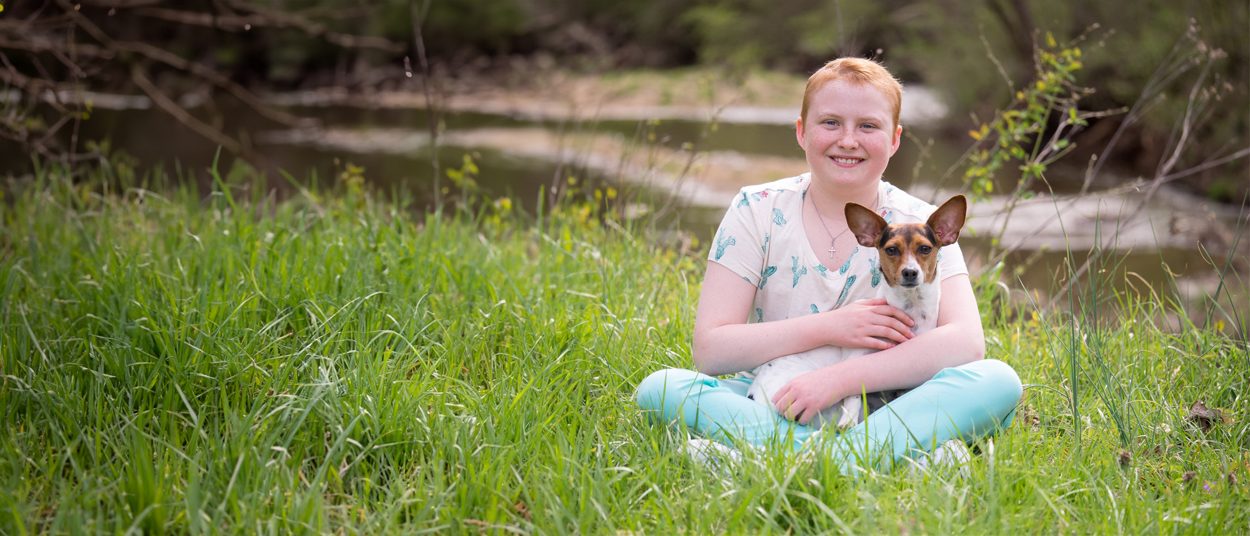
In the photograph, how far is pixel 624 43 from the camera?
2814 cm

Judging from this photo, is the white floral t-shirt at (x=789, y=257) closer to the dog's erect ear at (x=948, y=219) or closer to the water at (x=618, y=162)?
the dog's erect ear at (x=948, y=219)

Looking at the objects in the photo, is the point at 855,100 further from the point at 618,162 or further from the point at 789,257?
the point at 618,162

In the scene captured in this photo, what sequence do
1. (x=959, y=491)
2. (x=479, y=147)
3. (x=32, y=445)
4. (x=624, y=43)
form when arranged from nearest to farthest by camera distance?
1. (x=959, y=491)
2. (x=32, y=445)
3. (x=479, y=147)
4. (x=624, y=43)

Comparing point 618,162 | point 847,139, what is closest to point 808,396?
point 847,139

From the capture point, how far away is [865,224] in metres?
2.42

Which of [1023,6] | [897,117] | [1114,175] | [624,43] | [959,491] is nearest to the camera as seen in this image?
[959,491]

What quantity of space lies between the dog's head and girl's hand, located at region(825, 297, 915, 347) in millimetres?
80

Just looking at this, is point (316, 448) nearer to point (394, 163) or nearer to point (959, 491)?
point (959, 491)

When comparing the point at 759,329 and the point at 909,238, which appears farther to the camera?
the point at 759,329

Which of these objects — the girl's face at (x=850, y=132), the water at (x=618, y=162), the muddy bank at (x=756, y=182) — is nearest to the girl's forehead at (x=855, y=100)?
the girl's face at (x=850, y=132)

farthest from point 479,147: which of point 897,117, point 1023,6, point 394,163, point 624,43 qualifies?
point 624,43

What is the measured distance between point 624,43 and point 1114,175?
18.5 metres

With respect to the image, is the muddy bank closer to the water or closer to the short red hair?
the water

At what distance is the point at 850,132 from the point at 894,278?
0.41 m
